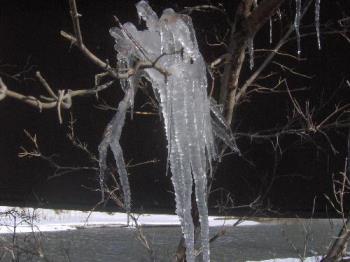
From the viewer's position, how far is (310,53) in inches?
147

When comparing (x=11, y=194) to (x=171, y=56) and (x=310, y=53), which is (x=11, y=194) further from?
(x=171, y=56)

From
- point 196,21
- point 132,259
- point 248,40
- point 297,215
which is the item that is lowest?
point 132,259

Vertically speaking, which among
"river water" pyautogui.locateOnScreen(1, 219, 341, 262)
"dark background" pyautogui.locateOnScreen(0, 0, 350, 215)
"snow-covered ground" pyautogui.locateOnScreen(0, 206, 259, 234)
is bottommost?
"river water" pyautogui.locateOnScreen(1, 219, 341, 262)

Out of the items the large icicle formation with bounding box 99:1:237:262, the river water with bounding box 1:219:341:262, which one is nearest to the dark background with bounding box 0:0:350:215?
the large icicle formation with bounding box 99:1:237:262

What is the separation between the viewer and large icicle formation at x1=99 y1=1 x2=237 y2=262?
1.70 meters

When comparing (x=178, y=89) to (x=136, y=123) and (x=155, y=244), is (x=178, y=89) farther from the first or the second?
(x=155, y=244)

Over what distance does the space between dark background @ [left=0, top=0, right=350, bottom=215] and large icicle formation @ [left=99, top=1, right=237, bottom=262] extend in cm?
170

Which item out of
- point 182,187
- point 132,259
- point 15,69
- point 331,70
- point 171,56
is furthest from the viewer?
point 132,259

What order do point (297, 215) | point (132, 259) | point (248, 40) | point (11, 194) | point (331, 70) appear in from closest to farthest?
point (248, 40)
point (331, 70)
point (297, 215)
point (11, 194)
point (132, 259)

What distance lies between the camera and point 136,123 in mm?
4234

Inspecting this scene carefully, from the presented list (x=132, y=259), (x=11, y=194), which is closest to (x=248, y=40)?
(x=11, y=194)

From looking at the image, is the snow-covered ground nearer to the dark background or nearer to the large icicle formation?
the dark background

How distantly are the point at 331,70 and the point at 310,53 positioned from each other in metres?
0.16

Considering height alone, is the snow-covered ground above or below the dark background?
below
